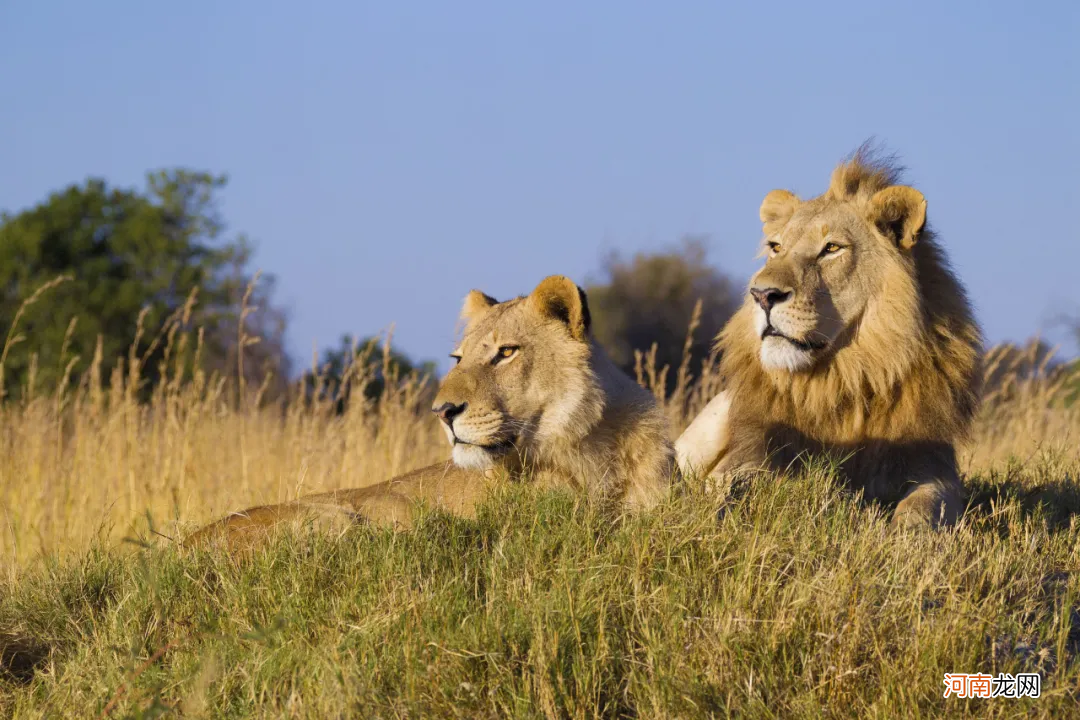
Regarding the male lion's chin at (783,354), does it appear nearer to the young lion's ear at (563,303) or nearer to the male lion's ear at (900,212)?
the male lion's ear at (900,212)

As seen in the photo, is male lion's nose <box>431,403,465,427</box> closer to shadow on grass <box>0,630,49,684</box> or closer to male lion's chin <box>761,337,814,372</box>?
male lion's chin <box>761,337,814,372</box>

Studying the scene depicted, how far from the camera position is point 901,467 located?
5.01 m

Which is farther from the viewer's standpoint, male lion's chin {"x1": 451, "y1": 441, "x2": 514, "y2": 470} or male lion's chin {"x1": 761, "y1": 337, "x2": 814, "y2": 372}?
male lion's chin {"x1": 761, "y1": 337, "x2": 814, "y2": 372}

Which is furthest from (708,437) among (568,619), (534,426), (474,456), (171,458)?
(171,458)

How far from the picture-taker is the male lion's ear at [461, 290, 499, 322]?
510 cm

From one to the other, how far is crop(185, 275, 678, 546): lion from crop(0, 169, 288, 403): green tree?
14.9 m

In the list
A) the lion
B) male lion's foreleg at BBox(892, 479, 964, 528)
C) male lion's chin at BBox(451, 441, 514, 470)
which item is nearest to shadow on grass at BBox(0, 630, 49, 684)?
the lion

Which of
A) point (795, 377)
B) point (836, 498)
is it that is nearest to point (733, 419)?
point (795, 377)

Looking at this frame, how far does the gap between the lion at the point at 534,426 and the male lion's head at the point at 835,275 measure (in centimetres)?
62

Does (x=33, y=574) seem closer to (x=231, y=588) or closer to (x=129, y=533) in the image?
(x=231, y=588)

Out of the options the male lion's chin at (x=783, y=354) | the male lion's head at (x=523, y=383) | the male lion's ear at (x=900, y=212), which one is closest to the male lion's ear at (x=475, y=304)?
the male lion's head at (x=523, y=383)

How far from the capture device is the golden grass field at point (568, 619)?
2889mm

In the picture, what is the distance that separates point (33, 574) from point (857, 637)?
118 inches

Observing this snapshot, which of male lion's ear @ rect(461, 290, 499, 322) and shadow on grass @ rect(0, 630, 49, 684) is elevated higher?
male lion's ear @ rect(461, 290, 499, 322)
